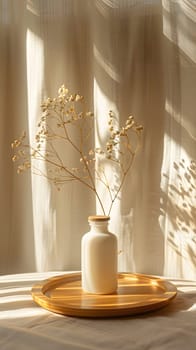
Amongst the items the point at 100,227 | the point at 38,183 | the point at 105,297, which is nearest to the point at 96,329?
the point at 105,297

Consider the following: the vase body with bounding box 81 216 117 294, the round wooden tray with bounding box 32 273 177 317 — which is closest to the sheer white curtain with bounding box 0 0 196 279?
the round wooden tray with bounding box 32 273 177 317

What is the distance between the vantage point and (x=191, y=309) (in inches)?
48.5

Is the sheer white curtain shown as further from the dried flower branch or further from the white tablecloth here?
the white tablecloth

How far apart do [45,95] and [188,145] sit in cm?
55

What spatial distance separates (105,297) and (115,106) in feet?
2.19

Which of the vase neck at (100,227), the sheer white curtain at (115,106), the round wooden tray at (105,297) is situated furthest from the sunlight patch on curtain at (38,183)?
the vase neck at (100,227)

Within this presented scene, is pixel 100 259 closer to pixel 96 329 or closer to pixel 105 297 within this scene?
pixel 105 297

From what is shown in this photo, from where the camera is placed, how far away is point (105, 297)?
1.29 m

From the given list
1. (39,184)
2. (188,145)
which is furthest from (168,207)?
(39,184)

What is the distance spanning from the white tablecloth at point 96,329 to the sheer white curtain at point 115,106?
0.34 meters

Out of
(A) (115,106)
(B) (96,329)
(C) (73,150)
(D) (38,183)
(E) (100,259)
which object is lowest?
(B) (96,329)

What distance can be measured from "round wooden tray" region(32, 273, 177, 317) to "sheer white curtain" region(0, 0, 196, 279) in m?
0.19

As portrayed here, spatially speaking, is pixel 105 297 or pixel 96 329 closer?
pixel 96 329

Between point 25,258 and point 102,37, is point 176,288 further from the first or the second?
point 102,37
